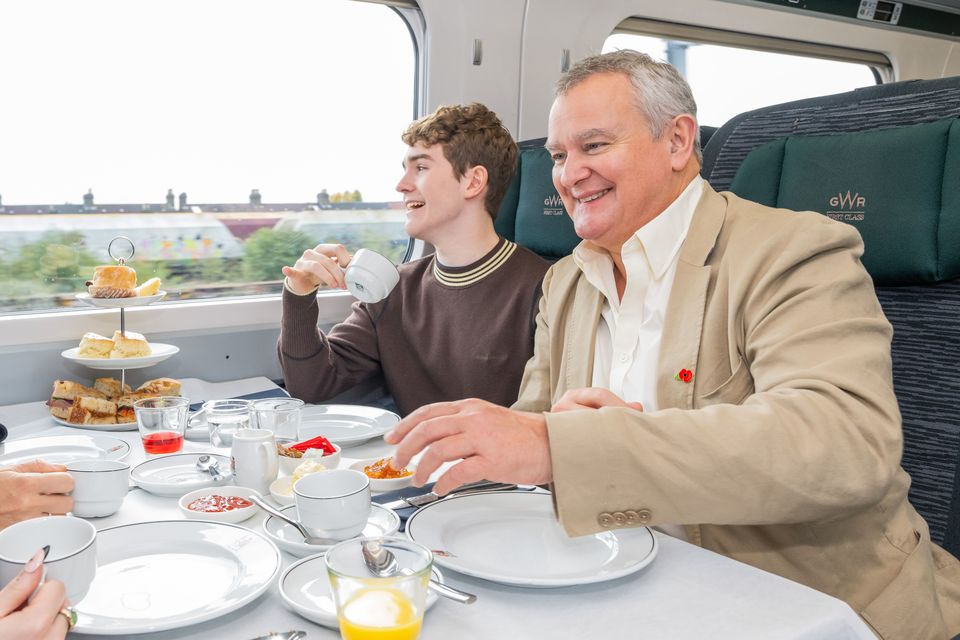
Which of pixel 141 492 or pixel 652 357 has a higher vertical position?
pixel 652 357

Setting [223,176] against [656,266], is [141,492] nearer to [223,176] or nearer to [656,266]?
[656,266]

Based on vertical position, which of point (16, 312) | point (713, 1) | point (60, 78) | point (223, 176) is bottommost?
point (16, 312)

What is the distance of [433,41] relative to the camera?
286 centimetres

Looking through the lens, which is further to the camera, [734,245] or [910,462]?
[910,462]

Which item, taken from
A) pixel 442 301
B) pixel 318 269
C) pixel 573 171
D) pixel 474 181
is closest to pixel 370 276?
pixel 318 269

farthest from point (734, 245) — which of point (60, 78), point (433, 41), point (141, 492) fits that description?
point (60, 78)

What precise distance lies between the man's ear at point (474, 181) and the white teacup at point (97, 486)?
1.38 meters

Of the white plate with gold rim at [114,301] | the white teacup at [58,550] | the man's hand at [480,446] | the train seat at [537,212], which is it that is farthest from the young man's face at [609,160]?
the white plate with gold rim at [114,301]

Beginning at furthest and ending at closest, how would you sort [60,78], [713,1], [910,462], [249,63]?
1. [713,1]
2. [249,63]
3. [60,78]
4. [910,462]

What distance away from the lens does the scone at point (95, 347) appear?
7.02ft

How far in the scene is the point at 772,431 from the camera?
1044mm

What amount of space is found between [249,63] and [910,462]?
7.17 ft

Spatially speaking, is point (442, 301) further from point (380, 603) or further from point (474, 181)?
point (380, 603)

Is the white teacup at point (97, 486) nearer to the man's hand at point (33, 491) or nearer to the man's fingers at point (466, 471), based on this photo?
the man's hand at point (33, 491)
